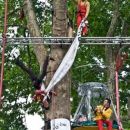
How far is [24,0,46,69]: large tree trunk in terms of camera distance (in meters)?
9.54

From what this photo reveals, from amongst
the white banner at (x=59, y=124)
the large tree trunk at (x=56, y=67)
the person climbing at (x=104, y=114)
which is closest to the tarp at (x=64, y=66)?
the large tree trunk at (x=56, y=67)

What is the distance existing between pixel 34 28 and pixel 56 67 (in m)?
0.91

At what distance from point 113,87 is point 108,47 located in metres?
1.41

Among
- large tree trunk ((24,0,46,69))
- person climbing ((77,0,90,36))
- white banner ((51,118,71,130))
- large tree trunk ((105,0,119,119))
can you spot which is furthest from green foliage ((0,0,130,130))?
white banner ((51,118,71,130))

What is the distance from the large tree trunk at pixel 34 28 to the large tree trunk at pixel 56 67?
0.19 metres

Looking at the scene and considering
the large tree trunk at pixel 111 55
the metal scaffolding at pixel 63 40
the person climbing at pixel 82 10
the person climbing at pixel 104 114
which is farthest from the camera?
the large tree trunk at pixel 111 55

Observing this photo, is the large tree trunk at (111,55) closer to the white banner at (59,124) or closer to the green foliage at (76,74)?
the green foliage at (76,74)

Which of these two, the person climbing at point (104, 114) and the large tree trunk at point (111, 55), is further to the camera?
the large tree trunk at point (111, 55)

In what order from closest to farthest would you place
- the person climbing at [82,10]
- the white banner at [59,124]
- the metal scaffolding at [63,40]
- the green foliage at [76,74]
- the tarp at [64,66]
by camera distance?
1. the white banner at [59,124]
2. the tarp at [64,66]
3. the metal scaffolding at [63,40]
4. the person climbing at [82,10]
5. the green foliage at [76,74]

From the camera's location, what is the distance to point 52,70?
30.8 ft

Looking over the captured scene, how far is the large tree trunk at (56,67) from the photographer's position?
29.9 feet

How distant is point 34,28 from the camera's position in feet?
32.1

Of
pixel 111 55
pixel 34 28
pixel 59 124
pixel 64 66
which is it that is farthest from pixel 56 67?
pixel 111 55

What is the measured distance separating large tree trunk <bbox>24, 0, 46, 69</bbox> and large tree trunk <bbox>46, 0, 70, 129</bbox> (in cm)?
19
